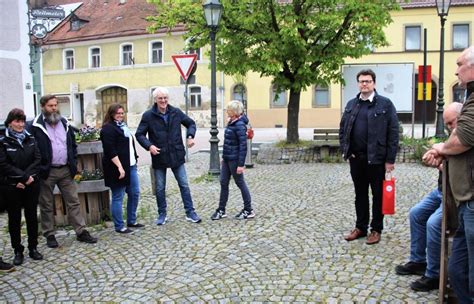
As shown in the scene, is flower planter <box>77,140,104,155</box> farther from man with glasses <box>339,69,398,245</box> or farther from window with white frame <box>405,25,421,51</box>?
window with white frame <box>405,25,421,51</box>

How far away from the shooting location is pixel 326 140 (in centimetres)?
1382

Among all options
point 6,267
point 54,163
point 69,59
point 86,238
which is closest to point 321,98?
point 69,59

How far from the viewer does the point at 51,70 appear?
40.4 m

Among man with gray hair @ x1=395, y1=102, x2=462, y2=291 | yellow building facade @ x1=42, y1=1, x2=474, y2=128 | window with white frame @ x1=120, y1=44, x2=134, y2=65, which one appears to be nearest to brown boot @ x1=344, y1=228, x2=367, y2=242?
man with gray hair @ x1=395, y1=102, x2=462, y2=291

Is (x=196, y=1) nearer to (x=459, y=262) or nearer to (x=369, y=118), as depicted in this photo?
(x=369, y=118)

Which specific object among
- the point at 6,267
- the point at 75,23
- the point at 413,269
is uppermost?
the point at 75,23

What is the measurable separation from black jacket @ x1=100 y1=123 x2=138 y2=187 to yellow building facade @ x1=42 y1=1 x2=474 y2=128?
77.6 feet

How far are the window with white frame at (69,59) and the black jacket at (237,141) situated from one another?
1416 inches

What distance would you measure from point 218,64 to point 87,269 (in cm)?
1012

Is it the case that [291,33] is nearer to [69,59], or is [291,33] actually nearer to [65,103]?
[69,59]

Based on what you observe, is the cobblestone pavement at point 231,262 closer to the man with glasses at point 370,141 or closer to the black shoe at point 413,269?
the black shoe at point 413,269

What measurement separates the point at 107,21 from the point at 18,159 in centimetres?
3687

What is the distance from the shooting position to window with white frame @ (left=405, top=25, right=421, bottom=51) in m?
31.8

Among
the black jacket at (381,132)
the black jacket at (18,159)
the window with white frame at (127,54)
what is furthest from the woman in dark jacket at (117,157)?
the window with white frame at (127,54)
